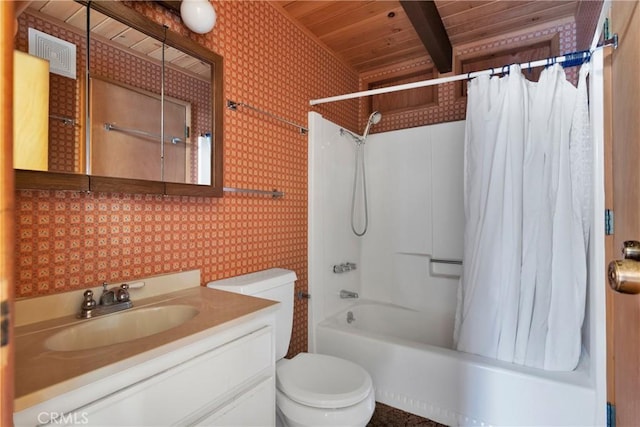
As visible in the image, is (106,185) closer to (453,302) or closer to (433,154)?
(433,154)

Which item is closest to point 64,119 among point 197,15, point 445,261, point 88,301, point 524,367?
point 88,301

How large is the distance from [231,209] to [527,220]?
1596 mm

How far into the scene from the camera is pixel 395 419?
70.6 inches

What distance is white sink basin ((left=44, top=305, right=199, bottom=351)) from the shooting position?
0.94 meters

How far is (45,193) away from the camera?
1.00 m

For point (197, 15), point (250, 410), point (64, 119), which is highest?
point (197, 15)

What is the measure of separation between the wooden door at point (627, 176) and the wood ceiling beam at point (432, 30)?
1117 millimetres

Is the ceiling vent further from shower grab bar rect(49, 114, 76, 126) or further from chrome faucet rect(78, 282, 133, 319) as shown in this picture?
chrome faucet rect(78, 282, 133, 319)

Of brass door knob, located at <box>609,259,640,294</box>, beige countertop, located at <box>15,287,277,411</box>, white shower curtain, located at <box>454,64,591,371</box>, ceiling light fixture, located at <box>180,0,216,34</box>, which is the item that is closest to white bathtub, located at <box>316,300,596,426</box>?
white shower curtain, located at <box>454,64,591,371</box>

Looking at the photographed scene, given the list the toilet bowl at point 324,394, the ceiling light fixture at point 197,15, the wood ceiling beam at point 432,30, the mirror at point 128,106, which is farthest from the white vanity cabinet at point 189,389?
the wood ceiling beam at point 432,30

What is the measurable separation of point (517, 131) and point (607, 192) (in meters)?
0.69

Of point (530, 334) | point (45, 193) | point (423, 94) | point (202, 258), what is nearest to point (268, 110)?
point (202, 258)

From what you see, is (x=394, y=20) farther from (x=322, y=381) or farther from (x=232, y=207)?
(x=322, y=381)

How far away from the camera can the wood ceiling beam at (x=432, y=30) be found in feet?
5.84
